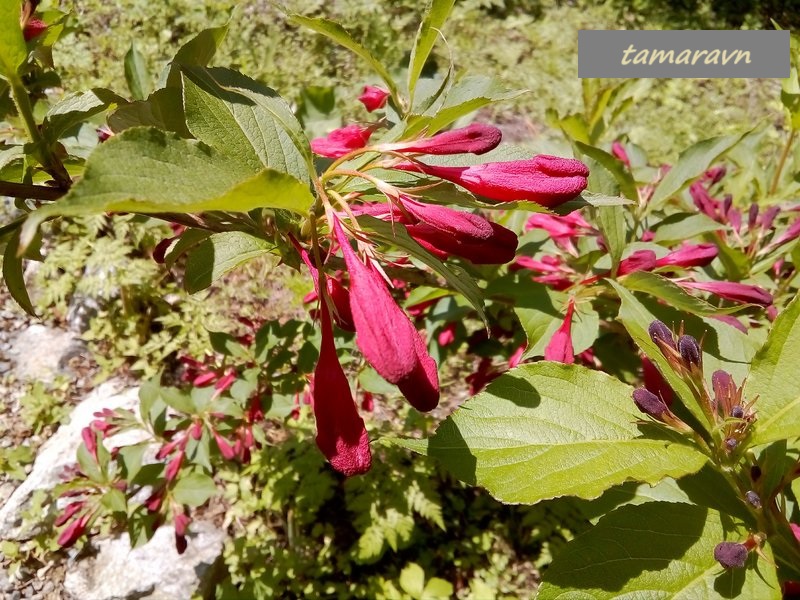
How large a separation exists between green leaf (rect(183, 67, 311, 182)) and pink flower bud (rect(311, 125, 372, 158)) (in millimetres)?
236

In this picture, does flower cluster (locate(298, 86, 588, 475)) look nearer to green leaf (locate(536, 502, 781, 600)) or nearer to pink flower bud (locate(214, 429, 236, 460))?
green leaf (locate(536, 502, 781, 600))

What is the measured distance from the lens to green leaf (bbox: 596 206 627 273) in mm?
1061

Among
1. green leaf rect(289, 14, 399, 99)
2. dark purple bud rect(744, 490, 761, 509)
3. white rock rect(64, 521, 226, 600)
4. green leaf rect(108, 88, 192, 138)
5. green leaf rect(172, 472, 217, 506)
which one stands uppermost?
green leaf rect(289, 14, 399, 99)

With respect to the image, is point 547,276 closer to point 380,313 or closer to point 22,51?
point 380,313

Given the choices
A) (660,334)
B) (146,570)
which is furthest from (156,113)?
(146,570)

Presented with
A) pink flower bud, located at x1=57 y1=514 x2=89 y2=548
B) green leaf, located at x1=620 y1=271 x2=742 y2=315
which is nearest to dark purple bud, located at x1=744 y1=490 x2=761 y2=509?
green leaf, located at x1=620 y1=271 x2=742 y2=315

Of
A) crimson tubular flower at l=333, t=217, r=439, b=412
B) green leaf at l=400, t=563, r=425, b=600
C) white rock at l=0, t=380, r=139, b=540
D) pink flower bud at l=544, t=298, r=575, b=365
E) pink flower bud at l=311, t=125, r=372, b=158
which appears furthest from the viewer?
white rock at l=0, t=380, r=139, b=540

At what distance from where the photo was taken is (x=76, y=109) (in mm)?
773

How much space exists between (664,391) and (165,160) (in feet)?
2.95

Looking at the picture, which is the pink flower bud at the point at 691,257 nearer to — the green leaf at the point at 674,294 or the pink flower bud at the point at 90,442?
the green leaf at the point at 674,294

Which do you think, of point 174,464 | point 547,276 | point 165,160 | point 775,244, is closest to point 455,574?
point 174,464

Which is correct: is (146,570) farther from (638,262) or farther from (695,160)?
(695,160)

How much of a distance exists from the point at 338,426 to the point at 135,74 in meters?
0.99

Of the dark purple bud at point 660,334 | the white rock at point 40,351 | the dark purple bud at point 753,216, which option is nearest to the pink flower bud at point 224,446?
the dark purple bud at point 660,334
